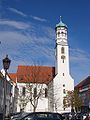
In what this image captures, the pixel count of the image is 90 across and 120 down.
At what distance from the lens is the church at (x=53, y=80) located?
328ft

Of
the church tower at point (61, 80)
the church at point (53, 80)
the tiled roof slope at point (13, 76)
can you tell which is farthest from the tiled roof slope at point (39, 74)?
the church tower at point (61, 80)

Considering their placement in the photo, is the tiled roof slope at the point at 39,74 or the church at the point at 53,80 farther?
the tiled roof slope at the point at 39,74

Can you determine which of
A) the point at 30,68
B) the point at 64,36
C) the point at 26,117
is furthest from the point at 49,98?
the point at 26,117

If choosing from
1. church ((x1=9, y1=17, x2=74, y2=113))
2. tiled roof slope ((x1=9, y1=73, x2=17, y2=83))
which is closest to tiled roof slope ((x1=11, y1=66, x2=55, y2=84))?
church ((x1=9, y1=17, x2=74, y2=113))

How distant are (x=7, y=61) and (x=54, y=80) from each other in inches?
3137

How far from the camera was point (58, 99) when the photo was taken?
100 meters

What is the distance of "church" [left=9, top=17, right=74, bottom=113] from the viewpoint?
99.9m

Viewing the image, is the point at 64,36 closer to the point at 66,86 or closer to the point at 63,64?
the point at 63,64

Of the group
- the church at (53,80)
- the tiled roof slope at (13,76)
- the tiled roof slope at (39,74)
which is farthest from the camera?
the tiled roof slope at (13,76)

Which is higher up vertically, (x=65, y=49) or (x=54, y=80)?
(x=65, y=49)

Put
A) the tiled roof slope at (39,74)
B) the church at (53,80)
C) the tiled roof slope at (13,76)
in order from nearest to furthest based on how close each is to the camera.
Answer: the church at (53,80)
the tiled roof slope at (39,74)
the tiled roof slope at (13,76)

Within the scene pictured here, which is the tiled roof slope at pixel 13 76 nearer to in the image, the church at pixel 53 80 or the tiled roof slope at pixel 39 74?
the church at pixel 53 80

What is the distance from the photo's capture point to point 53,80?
333 ft

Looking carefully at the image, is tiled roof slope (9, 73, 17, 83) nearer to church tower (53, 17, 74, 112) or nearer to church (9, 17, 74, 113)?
church (9, 17, 74, 113)
